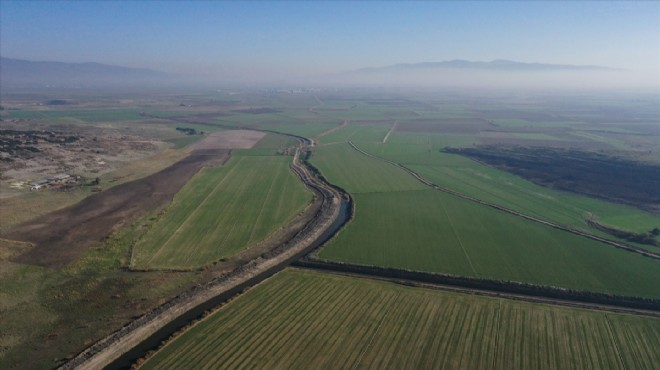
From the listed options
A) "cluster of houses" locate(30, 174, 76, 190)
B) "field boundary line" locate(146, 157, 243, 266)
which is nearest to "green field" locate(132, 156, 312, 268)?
"field boundary line" locate(146, 157, 243, 266)

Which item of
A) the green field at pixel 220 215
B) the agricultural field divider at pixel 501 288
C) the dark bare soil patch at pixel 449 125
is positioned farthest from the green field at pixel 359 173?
the dark bare soil patch at pixel 449 125

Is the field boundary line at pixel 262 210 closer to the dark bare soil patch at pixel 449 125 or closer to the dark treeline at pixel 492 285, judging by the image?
the dark treeline at pixel 492 285

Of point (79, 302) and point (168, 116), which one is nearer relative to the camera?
point (79, 302)

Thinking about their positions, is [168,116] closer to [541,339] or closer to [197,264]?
[197,264]

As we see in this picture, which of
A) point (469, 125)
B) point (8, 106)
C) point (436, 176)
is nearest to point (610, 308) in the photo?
point (436, 176)

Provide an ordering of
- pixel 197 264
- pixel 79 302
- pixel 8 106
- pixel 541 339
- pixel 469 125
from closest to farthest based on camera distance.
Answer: pixel 541 339 → pixel 79 302 → pixel 197 264 → pixel 469 125 → pixel 8 106

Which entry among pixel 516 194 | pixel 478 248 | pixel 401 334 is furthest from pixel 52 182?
pixel 516 194
